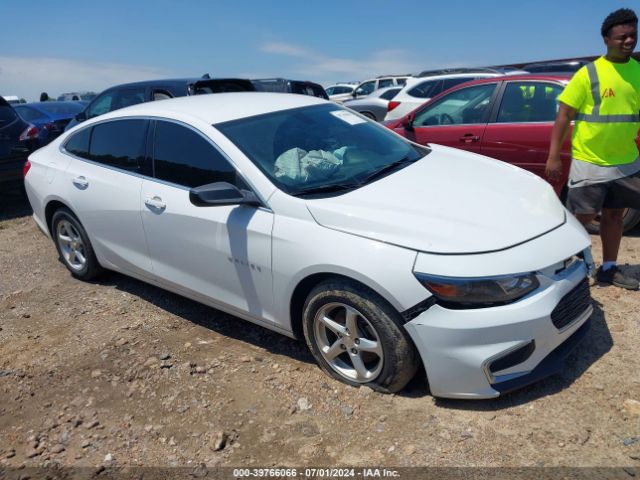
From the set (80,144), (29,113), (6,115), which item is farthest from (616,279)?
(29,113)

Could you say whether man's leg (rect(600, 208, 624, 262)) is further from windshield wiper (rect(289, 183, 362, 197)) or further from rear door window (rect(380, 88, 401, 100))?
rear door window (rect(380, 88, 401, 100))

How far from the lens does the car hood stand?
8.30 ft

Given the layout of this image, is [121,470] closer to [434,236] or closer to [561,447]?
[434,236]

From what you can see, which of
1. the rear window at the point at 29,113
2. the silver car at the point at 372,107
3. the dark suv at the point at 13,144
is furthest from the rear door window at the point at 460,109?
the rear window at the point at 29,113

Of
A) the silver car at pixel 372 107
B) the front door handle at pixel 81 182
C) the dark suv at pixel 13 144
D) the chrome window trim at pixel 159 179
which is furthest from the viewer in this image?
the silver car at pixel 372 107

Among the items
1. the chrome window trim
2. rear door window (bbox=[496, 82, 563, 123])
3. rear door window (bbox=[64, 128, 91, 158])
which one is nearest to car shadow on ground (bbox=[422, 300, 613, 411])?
the chrome window trim

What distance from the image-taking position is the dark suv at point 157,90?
705cm

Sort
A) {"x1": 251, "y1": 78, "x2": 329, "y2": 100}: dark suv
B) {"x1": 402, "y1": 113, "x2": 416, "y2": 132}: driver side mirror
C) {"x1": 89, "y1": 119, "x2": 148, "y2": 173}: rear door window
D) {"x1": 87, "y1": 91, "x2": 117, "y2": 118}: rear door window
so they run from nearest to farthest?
{"x1": 89, "y1": 119, "x2": 148, "y2": 173}: rear door window
{"x1": 402, "y1": 113, "x2": 416, "y2": 132}: driver side mirror
{"x1": 87, "y1": 91, "x2": 117, "y2": 118}: rear door window
{"x1": 251, "y1": 78, "x2": 329, "y2": 100}: dark suv

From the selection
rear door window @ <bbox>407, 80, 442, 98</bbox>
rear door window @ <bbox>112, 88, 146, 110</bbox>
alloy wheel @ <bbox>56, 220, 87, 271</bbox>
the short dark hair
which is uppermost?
the short dark hair

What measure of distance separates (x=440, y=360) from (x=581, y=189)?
1.98 metres

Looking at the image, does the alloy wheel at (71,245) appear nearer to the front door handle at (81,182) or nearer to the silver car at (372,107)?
the front door handle at (81,182)

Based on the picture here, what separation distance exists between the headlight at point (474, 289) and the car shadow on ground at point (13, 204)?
675cm

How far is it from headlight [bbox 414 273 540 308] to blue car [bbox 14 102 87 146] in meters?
9.14

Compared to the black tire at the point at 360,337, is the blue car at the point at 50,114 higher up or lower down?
higher up
